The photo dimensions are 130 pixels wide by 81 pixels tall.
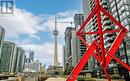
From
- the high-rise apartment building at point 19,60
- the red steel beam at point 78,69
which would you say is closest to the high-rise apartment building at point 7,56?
the high-rise apartment building at point 19,60

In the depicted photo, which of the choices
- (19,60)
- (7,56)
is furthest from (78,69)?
(19,60)

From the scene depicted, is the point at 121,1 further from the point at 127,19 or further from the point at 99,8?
the point at 99,8

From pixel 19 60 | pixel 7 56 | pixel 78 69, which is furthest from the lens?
pixel 19 60

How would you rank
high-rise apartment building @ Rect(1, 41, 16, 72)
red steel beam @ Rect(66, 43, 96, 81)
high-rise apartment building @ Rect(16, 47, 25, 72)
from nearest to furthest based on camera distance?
red steel beam @ Rect(66, 43, 96, 81) → high-rise apartment building @ Rect(1, 41, 16, 72) → high-rise apartment building @ Rect(16, 47, 25, 72)

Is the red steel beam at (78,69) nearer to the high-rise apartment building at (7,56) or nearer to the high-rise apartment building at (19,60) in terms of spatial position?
the high-rise apartment building at (7,56)

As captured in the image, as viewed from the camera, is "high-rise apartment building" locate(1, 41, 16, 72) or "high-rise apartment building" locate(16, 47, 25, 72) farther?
"high-rise apartment building" locate(16, 47, 25, 72)

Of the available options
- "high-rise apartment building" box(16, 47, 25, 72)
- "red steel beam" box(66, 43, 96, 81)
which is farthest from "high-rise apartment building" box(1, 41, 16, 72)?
"red steel beam" box(66, 43, 96, 81)

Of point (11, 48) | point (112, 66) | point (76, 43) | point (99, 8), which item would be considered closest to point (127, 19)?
point (112, 66)

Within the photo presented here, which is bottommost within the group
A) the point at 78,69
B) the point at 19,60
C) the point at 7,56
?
the point at 19,60

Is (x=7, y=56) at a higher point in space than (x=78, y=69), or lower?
higher

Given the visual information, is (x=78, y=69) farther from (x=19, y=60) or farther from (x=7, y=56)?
(x=19, y=60)

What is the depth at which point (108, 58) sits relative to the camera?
11.2 m

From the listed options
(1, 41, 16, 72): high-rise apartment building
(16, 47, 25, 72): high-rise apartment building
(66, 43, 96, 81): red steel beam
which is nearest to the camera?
(66, 43, 96, 81): red steel beam

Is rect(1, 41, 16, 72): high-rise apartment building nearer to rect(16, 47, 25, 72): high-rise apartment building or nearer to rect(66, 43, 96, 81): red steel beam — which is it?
rect(16, 47, 25, 72): high-rise apartment building
